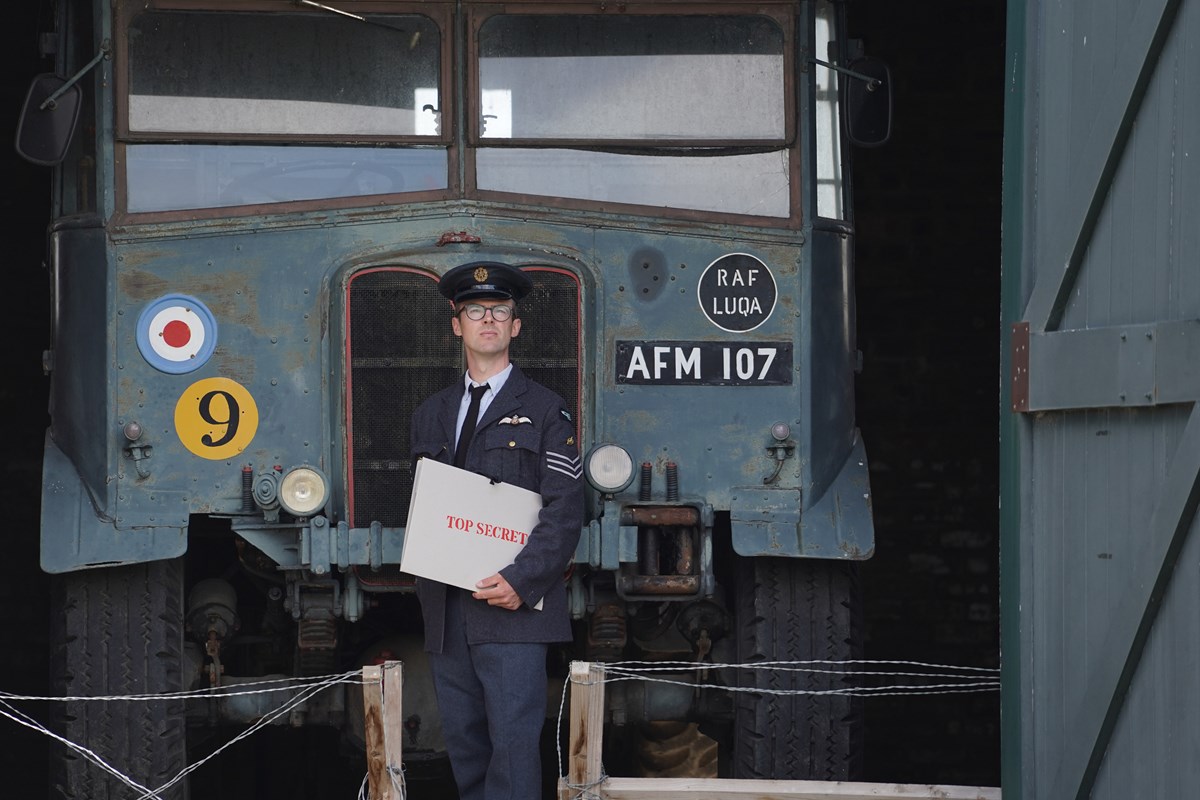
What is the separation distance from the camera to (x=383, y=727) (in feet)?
17.5

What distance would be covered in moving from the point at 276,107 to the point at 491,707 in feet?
7.09

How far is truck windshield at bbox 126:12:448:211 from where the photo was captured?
6.23 meters

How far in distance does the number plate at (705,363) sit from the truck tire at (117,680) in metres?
1.69

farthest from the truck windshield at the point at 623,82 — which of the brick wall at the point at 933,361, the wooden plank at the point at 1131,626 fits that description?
the brick wall at the point at 933,361

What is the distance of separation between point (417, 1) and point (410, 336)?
1.16 metres

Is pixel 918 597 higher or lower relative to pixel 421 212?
lower

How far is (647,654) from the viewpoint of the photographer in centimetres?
661

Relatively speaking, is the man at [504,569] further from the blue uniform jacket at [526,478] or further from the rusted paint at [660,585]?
the rusted paint at [660,585]

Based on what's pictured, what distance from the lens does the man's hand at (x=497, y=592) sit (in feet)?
17.5

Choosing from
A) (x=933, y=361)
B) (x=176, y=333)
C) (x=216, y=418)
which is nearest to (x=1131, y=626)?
(x=216, y=418)

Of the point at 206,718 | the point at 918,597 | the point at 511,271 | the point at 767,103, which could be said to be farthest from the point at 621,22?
the point at 918,597

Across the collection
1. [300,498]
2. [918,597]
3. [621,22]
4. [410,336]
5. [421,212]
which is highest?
[621,22]

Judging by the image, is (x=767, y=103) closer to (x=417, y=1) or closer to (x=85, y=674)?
(x=417, y=1)

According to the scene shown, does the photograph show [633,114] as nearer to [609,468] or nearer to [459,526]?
[609,468]
